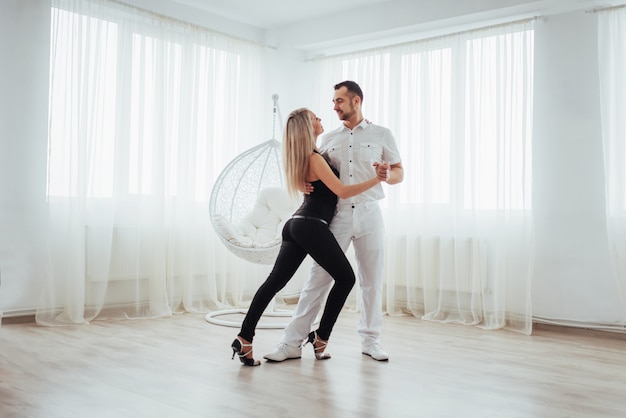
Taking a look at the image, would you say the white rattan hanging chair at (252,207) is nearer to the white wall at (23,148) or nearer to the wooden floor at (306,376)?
the wooden floor at (306,376)

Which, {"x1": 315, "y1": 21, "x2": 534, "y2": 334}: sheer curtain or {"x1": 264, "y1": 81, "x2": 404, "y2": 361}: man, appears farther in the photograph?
{"x1": 315, "y1": 21, "x2": 534, "y2": 334}: sheer curtain

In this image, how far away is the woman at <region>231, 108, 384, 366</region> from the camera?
10.4 feet

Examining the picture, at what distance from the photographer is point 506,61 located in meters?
4.82

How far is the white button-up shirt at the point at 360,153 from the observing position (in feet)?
11.1

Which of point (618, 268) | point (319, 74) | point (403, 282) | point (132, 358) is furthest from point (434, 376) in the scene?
point (319, 74)

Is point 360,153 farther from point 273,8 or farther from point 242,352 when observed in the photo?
point 273,8

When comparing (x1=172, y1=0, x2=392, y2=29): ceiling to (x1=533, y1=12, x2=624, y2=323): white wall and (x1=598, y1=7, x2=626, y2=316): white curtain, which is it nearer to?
(x1=533, y1=12, x2=624, y2=323): white wall

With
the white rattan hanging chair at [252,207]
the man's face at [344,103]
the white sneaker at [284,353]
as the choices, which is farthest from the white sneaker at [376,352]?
the man's face at [344,103]

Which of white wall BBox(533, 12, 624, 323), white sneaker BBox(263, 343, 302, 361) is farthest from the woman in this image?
white wall BBox(533, 12, 624, 323)

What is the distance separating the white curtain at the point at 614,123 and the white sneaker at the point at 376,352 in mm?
1839

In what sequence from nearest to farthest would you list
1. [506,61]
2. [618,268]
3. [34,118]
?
1. [618,268]
2. [34,118]
3. [506,61]

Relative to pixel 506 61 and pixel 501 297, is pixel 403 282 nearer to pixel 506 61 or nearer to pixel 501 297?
pixel 501 297

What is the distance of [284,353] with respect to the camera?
3338 millimetres

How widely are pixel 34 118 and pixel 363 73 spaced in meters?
2.73
